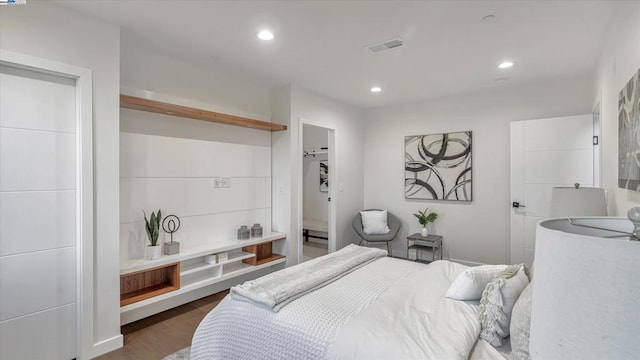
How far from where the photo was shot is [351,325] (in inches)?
62.9

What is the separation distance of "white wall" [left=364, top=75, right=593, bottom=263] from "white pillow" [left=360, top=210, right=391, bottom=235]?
0.36 metres

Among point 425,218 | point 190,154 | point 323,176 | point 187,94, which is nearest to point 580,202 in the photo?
point 425,218

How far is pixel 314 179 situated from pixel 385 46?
13.5ft

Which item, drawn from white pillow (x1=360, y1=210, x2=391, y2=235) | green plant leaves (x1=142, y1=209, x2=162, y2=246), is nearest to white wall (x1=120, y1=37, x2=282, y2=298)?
green plant leaves (x1=142, y1=209, x2=162, y2=246)

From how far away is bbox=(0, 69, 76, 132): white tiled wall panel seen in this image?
2.08 m

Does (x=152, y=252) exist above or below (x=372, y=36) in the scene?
below

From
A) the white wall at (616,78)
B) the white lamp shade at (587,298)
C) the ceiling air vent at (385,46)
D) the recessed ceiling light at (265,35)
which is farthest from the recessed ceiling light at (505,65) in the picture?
the white lamp shade at (587,298)

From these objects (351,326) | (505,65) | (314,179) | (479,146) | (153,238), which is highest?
(505,65)

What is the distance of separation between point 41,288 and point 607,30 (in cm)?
474

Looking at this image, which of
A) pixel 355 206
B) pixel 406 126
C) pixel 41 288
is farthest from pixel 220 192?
pixel 406 126

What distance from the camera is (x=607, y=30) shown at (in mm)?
2525

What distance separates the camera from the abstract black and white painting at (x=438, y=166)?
462cm

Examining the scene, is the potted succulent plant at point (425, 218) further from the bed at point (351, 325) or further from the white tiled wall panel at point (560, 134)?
the bed at point (351, 325)

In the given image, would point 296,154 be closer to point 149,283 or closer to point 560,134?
point 149,283
